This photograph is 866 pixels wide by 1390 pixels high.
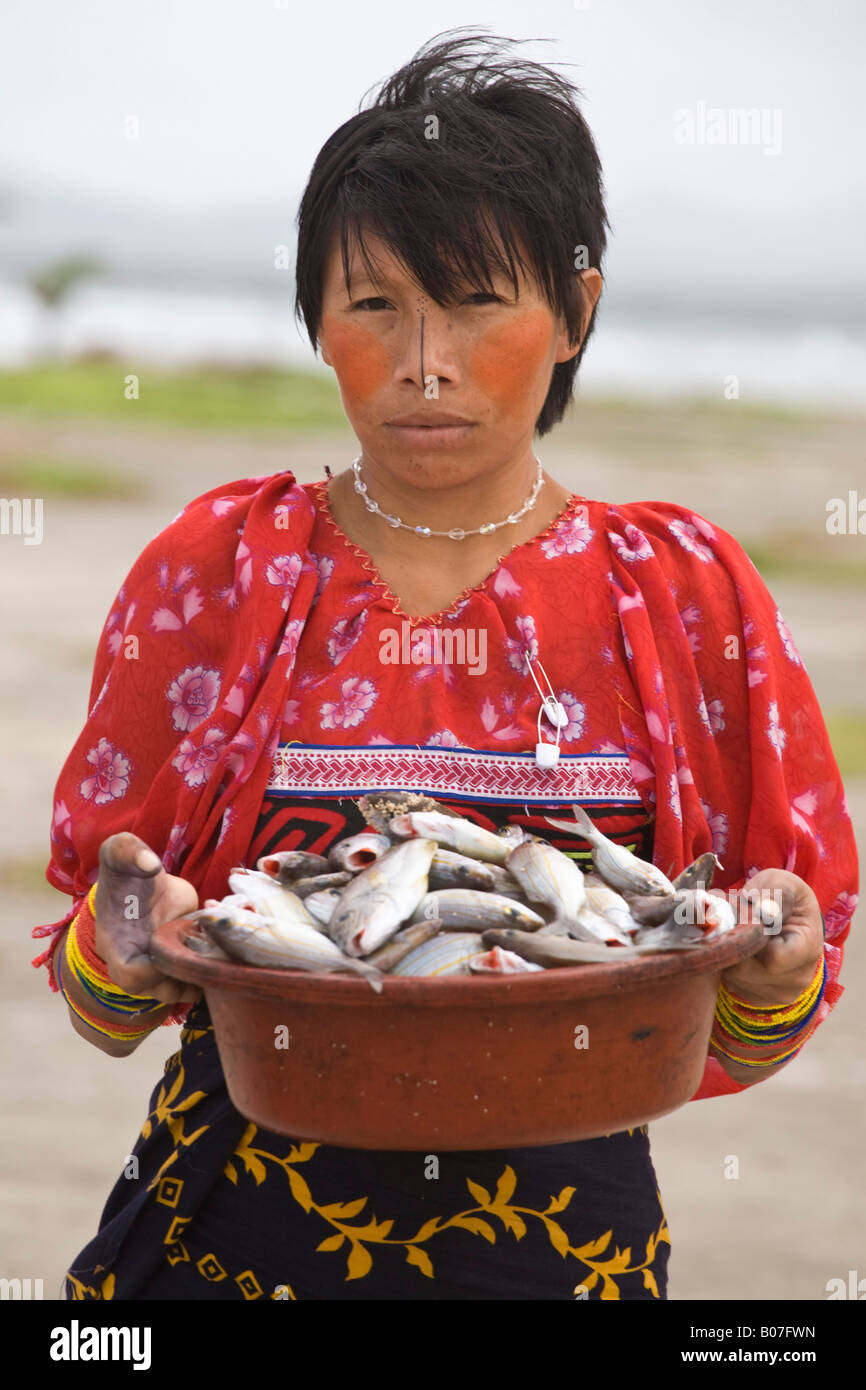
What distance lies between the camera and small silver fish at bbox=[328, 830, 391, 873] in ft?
5.67

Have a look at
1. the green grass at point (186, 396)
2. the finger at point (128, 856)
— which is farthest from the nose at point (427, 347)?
the green grass at point (186, 396)

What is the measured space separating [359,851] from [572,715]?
0.43 metres

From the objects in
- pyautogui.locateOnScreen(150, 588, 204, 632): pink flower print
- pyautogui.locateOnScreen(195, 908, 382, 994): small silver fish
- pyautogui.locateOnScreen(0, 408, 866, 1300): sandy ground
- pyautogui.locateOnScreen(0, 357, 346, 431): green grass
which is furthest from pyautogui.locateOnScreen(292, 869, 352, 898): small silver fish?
pyautogui.locateOnScreen(0, 357, 346, 431): green grass

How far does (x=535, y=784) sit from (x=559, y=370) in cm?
67

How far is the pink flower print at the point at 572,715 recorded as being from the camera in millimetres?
2029

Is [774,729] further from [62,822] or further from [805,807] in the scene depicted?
[62,822]

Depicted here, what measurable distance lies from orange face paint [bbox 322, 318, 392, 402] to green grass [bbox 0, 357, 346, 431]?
21.0 metres

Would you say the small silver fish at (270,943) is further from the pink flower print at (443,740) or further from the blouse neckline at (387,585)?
the blouse neckline at (387,585)

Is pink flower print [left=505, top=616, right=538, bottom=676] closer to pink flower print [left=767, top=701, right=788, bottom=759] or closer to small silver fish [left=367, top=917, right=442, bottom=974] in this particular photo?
pink flower print [left=767, top=701, right=788, bottom=759]

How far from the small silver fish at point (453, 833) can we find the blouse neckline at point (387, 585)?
41cm

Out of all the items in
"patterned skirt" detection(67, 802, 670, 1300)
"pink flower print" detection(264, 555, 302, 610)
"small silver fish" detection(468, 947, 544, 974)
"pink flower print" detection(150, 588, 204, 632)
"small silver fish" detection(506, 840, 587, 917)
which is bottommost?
"patterned skirt" detection(67, 802, 670, 1300)

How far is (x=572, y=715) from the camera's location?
2.04 meters

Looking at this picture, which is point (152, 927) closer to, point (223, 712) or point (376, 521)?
point (223, 712)

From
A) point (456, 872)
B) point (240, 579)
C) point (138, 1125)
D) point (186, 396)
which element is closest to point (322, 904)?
point (456, 872)
